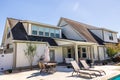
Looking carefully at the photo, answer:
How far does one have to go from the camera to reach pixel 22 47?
18219mm

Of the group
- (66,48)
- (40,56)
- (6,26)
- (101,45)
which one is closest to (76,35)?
(66,48)

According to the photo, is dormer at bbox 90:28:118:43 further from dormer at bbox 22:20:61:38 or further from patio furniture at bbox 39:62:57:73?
patio furniture at bbox 39:62:57:73

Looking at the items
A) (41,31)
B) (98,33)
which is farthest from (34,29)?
(98,33)

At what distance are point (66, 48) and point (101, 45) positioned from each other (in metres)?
7.65

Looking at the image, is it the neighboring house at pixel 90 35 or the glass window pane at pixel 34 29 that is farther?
the neighboring house at pixel 90 35

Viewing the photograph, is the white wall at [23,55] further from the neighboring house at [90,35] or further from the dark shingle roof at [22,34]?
the neighboring house at [90,35]

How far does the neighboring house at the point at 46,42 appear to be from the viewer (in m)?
17.7

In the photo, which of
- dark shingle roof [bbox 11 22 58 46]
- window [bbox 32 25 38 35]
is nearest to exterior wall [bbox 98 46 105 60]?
dark shingle roof [bbox 11 22 58 46]

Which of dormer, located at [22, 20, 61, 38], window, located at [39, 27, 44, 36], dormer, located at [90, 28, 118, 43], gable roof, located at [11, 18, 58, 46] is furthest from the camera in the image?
dormer, located at [90, 28, 118, 43]

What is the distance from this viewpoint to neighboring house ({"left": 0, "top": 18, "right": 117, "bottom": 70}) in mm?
17719

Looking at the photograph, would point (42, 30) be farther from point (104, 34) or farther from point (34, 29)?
point (104, 34)

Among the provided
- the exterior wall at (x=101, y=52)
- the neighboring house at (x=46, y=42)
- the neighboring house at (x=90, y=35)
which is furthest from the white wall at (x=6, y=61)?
the exterior wall at (x=101, y=52)

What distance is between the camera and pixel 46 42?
21.1 meters

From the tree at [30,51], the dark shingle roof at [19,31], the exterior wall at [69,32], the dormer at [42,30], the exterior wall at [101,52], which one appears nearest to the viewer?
the tree at [30,51]
